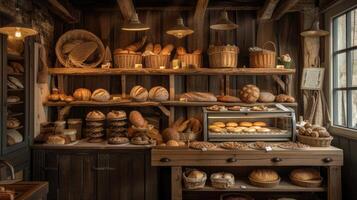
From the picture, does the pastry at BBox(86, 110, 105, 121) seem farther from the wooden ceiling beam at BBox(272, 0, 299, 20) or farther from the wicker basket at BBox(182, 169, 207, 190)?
the wooden ceiling beam at BBox(272, 0, 299, 20)

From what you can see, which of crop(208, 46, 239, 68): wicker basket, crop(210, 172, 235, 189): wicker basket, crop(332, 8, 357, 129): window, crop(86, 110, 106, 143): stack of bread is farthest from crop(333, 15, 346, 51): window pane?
crop(86, 110, 106, 143): stack of bread

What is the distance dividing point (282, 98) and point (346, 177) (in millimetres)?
1101

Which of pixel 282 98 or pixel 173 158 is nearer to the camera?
pixel 173 158

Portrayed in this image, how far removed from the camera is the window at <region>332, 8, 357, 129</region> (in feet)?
10.9

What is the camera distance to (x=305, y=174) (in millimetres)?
3312

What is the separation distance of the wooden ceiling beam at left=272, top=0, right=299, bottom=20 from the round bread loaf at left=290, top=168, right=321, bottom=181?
179 cm

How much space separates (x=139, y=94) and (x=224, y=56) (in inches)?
43.8

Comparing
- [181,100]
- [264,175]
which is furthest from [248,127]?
[181,100]

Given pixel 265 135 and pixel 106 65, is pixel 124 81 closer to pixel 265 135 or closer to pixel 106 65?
pixel 106 65

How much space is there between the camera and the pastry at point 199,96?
12.8 ft

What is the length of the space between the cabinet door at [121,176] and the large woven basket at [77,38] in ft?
4.06

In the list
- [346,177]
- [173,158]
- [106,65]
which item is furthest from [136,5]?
[346,177]

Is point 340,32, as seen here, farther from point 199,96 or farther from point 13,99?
point 13,99

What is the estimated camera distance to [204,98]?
12.8 ft
